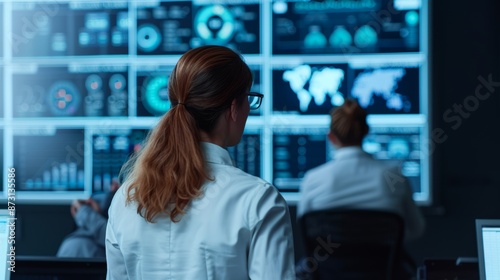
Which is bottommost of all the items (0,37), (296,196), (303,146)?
(296,196)

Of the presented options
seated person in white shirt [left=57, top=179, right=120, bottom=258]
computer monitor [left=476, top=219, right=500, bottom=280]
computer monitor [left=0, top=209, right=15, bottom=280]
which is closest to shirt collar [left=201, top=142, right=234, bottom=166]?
computer monitor [left=0, top=209, right=15, bottom=280]

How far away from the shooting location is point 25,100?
4.68 metres

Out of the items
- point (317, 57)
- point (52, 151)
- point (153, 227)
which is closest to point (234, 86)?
point (153, 227)

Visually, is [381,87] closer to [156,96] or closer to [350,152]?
[350,152]

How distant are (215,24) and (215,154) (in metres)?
3.10

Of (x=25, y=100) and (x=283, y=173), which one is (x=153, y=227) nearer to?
(x=283, y=173)

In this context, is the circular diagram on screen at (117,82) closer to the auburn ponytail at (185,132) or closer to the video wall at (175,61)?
the video wall at (175,61)

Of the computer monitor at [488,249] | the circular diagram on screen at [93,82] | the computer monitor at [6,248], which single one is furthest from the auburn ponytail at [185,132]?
the circular diagram on screen at [93,82]

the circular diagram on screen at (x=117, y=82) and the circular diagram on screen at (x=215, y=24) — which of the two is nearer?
the circular diagram on screen at (x=215, y=24)

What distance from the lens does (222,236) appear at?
140cm

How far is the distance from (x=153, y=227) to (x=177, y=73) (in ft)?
1.00

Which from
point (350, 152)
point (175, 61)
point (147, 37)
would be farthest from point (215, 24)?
point (350, 152)

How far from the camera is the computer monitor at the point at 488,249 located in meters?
1.88

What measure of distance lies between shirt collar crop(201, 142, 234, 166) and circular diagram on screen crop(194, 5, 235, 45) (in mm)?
3041
